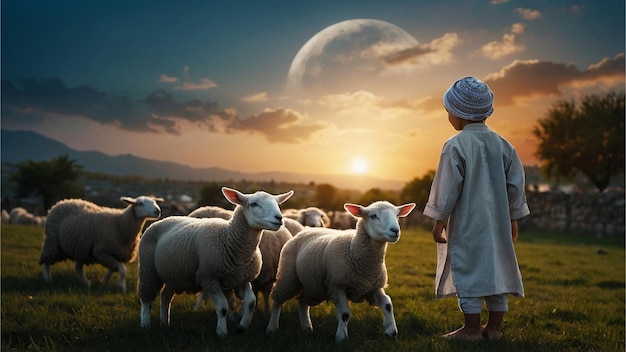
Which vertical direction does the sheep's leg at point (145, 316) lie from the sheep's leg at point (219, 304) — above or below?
below

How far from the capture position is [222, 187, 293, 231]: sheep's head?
5.09m

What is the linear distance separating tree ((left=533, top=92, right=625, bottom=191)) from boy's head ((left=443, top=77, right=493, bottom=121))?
29.9m

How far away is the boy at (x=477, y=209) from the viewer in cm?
505

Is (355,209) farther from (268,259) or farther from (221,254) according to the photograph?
(268,259)

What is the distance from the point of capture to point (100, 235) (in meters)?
9.36

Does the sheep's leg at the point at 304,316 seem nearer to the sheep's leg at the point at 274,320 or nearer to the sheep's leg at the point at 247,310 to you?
the sheep's leg at the point at 274,320

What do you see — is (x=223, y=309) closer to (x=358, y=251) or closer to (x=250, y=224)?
(x=250, y=224)

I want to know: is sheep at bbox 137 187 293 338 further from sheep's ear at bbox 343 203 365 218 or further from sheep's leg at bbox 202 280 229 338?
sheep's ear at bbox 343 203 365 218

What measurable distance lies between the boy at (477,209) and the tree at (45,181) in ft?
107

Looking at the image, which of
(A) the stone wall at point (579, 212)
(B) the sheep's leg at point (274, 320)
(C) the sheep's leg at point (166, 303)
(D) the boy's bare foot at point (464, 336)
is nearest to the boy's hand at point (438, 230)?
(D) the boy's bare foot at point (464, 336)

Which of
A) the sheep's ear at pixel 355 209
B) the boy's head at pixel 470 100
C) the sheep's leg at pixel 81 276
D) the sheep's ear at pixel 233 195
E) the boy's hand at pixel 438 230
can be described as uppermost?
the boy's head at pixel 470 100

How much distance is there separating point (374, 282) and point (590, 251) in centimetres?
1450

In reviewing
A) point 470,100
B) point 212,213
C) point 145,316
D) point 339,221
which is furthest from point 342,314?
point 339,221

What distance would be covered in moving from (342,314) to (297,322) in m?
1.15
